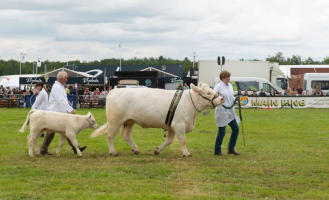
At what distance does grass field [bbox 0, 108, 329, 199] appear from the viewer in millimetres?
8004

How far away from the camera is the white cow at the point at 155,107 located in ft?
39.8

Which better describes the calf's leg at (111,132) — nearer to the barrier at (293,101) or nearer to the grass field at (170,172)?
the grass field at (170,172)

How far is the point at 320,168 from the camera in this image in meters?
10.4

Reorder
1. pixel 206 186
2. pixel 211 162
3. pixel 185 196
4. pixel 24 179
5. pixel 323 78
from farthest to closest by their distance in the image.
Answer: pixel 323 78
pixel 211 162
pixel 24 179
pixel 206 186
pixel 185 196

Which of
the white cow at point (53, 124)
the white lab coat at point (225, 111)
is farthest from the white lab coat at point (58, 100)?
the white lab coat at point (225, 111)

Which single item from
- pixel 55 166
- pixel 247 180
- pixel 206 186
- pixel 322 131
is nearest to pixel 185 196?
pixel 206 186

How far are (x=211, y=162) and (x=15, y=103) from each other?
30.7m

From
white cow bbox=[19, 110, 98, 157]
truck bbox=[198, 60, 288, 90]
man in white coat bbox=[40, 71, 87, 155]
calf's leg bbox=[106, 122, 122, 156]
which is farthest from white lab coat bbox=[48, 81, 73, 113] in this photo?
truck bbox=[198, 60, 288, 90]

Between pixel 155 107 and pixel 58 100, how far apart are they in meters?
2.37

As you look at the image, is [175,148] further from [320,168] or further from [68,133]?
[320,168]

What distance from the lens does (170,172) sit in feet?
32.3

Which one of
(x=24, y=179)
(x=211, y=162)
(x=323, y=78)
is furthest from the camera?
(x=323, y=78)

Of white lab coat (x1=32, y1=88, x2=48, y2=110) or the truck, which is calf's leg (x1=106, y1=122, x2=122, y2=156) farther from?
the truck

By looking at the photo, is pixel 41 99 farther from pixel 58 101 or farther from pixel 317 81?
pixel 317 81
